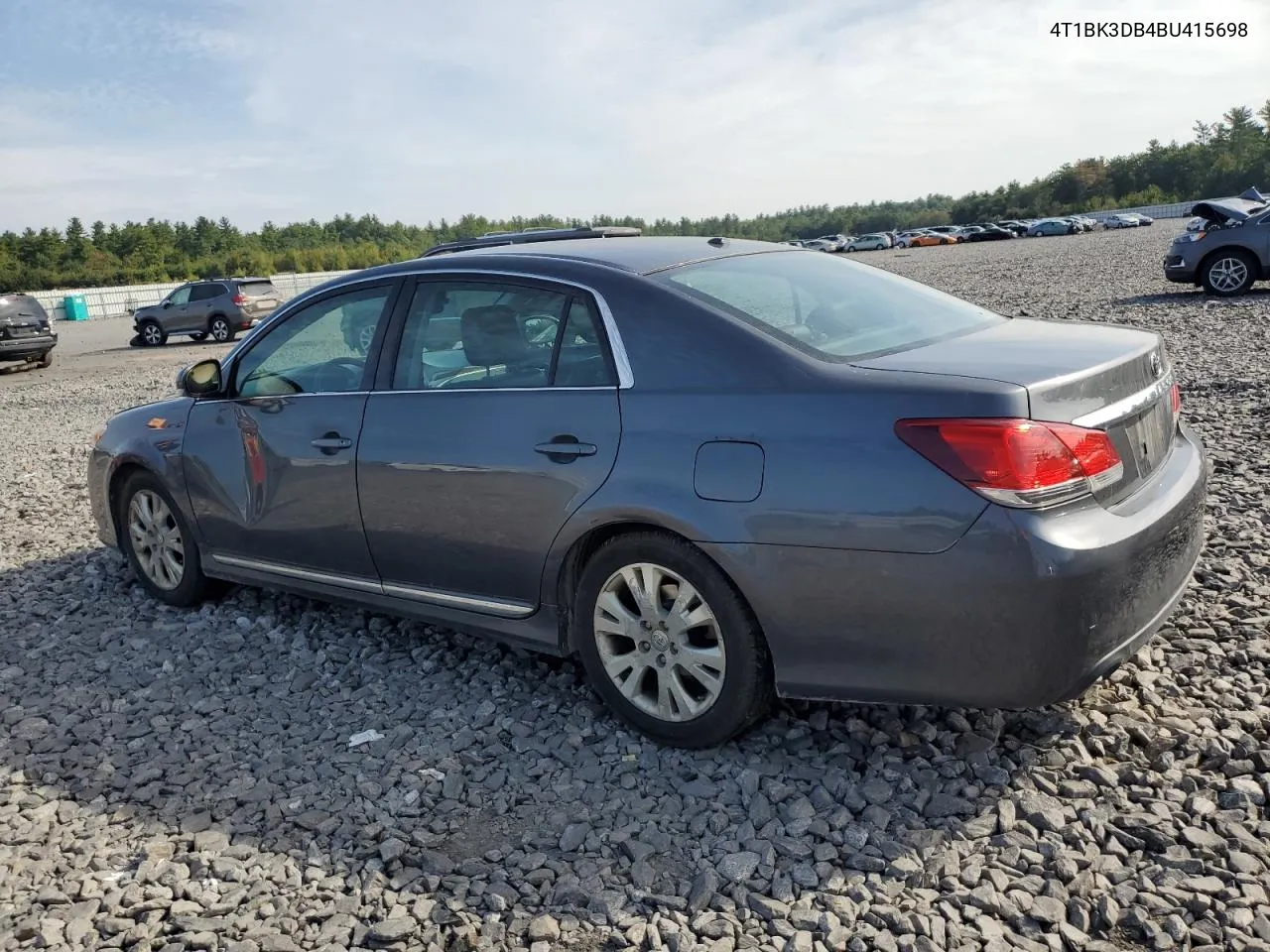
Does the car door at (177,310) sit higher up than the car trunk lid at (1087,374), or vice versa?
the car door at (177,310)

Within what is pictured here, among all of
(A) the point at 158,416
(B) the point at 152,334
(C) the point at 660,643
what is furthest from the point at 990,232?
(C) the point at 660,643

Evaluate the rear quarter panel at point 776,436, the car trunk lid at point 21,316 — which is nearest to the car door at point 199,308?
the car trunk lid at point 21,316

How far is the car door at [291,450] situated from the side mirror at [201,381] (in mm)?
61

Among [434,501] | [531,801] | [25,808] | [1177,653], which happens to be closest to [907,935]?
[531,801]

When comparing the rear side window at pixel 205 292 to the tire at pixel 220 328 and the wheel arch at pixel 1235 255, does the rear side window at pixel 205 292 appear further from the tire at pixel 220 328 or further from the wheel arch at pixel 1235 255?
the wheel arch at pixel 1235 255

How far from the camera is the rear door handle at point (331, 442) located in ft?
13.6

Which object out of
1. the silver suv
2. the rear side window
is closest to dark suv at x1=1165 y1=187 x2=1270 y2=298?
the silver suv

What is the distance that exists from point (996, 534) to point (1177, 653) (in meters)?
1.57

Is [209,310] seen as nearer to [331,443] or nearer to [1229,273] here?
[1229,273]

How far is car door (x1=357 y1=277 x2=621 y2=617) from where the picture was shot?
11.5 feet

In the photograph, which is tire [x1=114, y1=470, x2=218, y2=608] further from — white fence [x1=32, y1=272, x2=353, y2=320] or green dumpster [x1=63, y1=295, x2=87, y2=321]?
green dumpster [x1=63, y1=295, x2=87, y2=321]

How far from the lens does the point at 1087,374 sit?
2965mm

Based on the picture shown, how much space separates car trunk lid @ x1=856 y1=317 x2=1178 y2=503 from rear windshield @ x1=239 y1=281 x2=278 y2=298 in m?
25.0

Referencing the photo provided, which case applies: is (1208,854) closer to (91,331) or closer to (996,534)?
(996,534)
